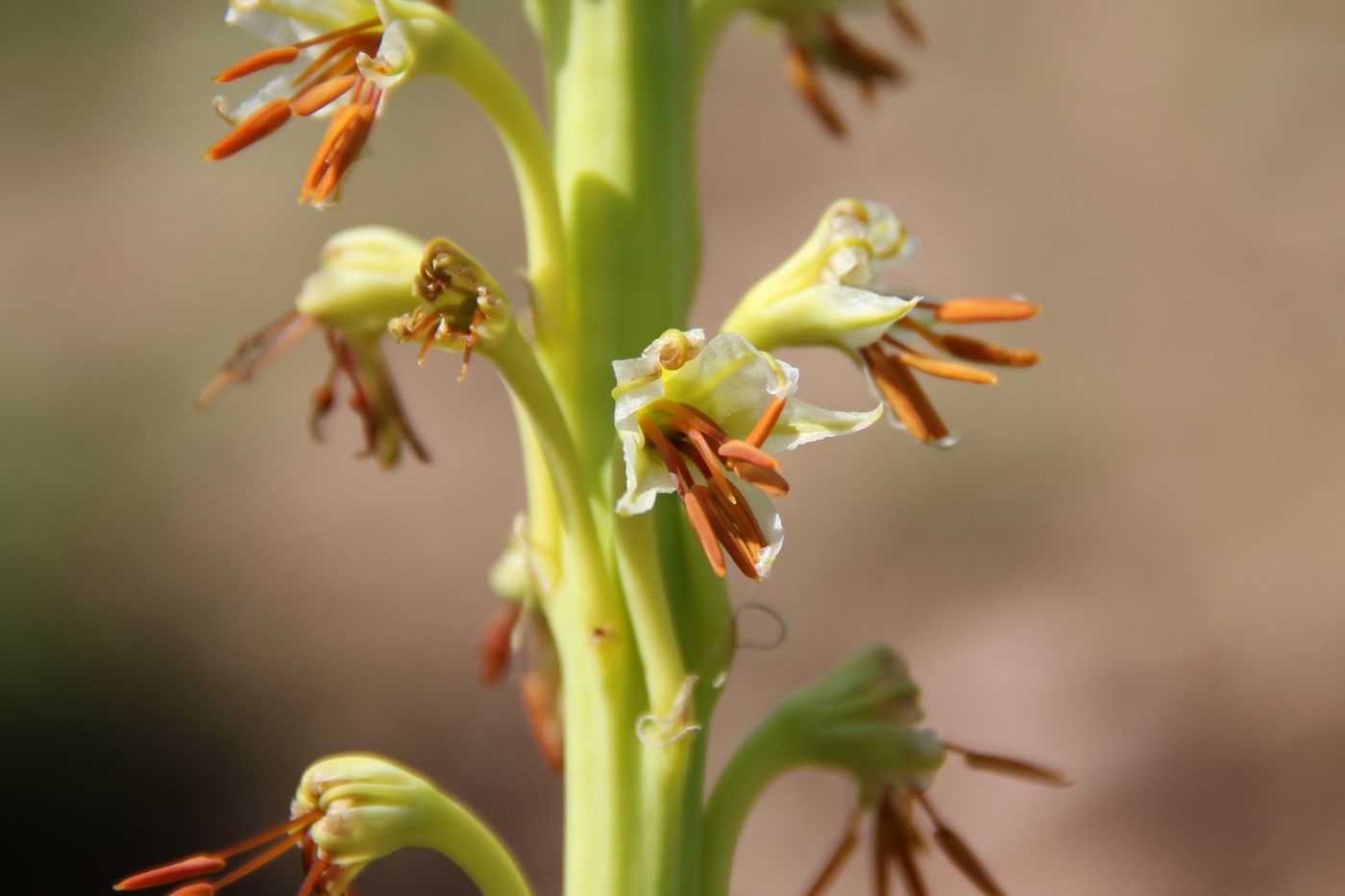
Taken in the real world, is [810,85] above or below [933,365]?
above

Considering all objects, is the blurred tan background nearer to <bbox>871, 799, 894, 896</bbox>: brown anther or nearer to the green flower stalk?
the green flower stalk

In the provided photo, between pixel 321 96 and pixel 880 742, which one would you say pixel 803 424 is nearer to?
pixel 880 742

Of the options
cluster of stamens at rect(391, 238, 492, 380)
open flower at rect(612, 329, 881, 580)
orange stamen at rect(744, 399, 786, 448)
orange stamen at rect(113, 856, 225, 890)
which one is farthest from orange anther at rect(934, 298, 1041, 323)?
orange stamen at rect(113, 856, 225, 890)

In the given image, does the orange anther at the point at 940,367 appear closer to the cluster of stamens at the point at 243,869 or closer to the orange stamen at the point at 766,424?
the orange stamen at the point at 766,424

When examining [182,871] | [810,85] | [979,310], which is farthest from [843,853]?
[810,85]

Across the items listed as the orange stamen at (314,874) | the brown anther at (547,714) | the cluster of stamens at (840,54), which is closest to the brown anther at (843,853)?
the brown anther at (547,714)

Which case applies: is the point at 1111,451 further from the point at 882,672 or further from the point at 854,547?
the point at 882,672
